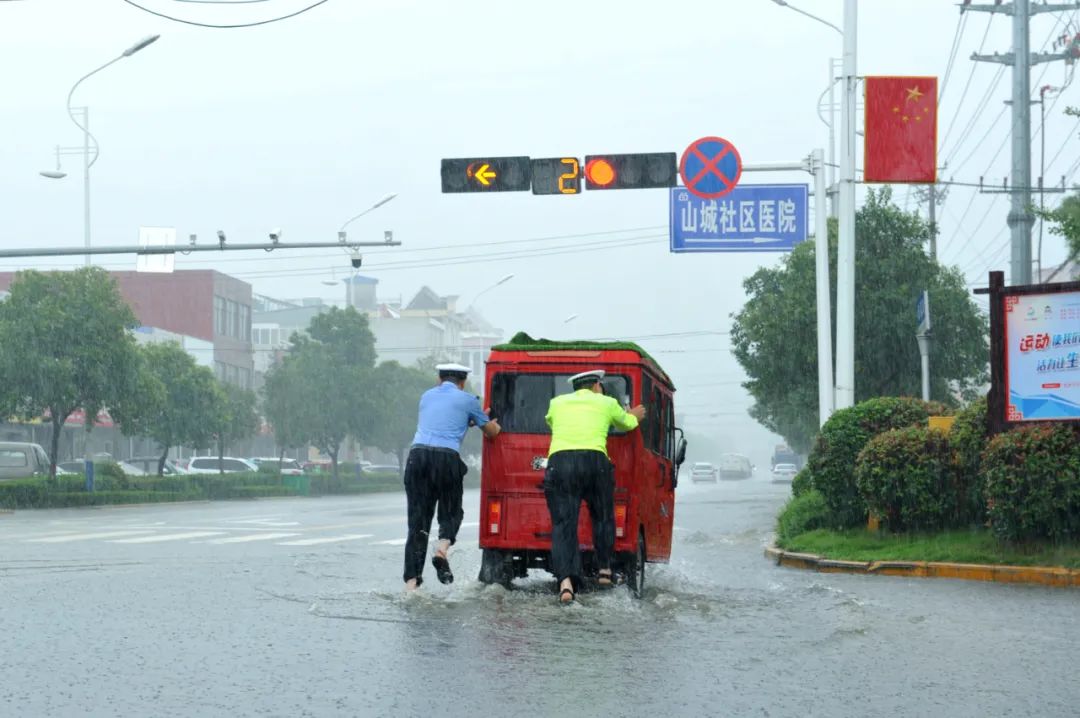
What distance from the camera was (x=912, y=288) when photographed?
36.3m

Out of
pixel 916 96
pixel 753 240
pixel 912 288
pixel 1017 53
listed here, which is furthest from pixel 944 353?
pixel 916 96

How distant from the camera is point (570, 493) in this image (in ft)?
36.1

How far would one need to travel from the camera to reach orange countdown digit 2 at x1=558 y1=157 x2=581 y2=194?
22.6 metres

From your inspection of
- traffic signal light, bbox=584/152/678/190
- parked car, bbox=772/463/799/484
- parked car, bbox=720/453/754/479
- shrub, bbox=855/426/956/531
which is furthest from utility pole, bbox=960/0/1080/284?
parked car, bbox=720/453/754/479

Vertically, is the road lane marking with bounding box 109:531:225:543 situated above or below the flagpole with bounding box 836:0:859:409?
below

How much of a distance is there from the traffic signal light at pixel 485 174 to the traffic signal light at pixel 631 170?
0.98 metres

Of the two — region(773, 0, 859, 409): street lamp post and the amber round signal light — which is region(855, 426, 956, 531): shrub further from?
the amber round signal light

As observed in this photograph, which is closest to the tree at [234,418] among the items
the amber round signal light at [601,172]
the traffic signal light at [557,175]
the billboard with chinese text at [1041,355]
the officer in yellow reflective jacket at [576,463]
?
the traffic signal light at [557,175]

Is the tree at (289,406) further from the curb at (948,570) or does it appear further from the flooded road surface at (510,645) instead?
the flooded road surface at (510,645)

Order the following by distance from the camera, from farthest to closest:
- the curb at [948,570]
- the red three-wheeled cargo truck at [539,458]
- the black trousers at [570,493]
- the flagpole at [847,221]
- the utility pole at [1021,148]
→ 1. the utility pole at [1021,148]
2. the flagpole at [847,221]
3. the curb at [948,570]
4. the red three-wheeled cargo truck at [539,458]
5. the black trousers at [570,493]

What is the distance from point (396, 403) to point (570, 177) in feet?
174

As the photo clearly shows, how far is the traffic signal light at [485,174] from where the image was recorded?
22531 mm

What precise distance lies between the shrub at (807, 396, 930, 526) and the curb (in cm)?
158

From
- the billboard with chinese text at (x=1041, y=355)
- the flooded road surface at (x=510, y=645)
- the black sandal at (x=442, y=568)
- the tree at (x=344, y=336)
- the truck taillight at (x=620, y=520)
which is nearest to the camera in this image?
the flooded road surface at (x=510, y=645)
